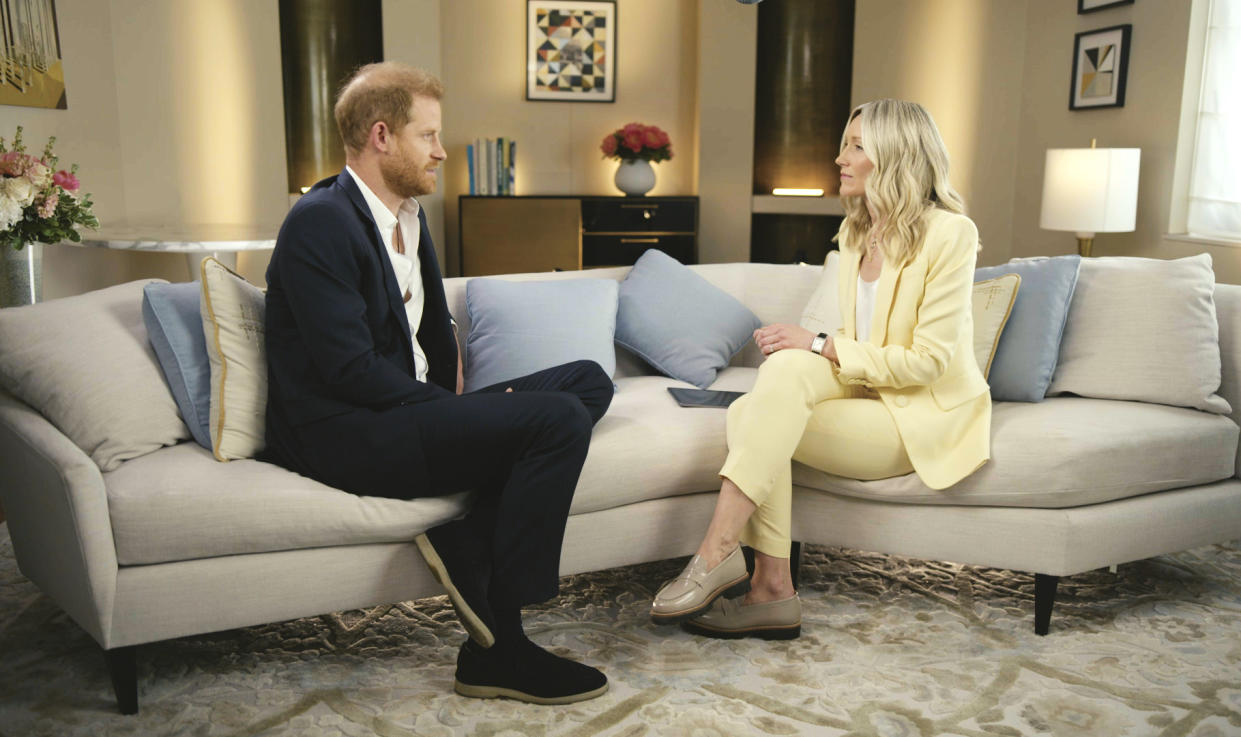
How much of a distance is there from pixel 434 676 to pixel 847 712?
0.85m

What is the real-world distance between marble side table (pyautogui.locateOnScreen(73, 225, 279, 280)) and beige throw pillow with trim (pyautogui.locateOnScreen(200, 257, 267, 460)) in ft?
3.41

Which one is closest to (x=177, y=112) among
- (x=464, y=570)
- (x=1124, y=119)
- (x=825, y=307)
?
(x=825, y=307)

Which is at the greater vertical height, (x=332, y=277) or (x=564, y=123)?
(x=564, y=123)

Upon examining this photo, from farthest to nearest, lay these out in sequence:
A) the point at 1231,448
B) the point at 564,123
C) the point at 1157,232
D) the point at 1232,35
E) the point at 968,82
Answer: the point at 564,123 → the point at 968,82 → the point at 1157,232 → the point at 1232,35 → the point at 1231,448

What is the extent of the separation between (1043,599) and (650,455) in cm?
96

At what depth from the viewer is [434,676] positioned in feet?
7.08

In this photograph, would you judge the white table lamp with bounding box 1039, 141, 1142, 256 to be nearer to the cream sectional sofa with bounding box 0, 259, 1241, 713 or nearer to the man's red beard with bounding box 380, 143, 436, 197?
the cream sectional sofa with bounding box 0, 259, 1241, 713

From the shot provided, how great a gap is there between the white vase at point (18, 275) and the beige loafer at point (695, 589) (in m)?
2.16

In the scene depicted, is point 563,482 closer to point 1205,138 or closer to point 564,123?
point 1205,138

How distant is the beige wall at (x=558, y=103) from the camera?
6.48 meters

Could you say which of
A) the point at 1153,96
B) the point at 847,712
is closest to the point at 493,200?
the point at 1153,96

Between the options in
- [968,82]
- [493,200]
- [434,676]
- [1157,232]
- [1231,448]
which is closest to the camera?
[434,676]

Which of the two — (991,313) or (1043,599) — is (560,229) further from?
(1043,599)

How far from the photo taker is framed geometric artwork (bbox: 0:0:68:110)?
4.31 m
